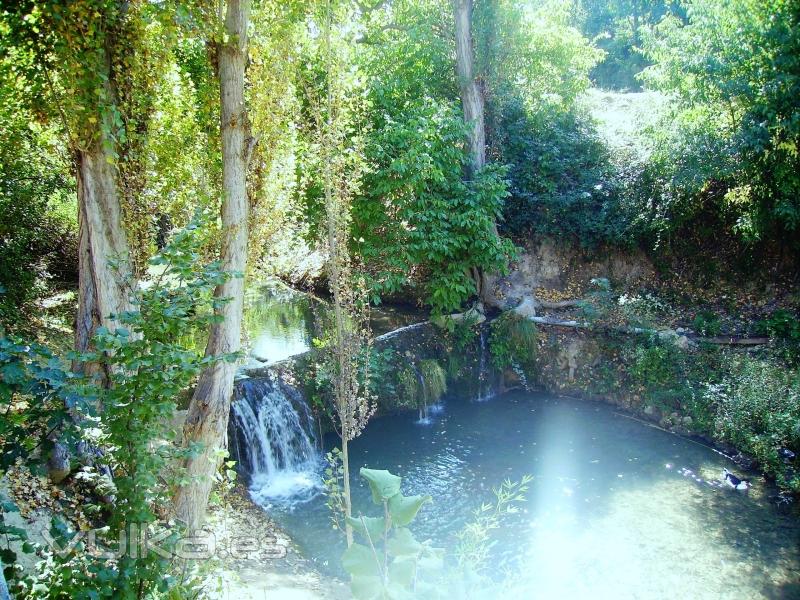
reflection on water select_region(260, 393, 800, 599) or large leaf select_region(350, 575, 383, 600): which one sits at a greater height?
large leaf select_region(350, 575, 383, 600)

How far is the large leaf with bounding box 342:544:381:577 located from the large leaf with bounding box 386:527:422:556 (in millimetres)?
66

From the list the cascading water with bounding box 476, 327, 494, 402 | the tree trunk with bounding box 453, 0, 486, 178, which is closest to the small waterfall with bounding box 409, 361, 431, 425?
the cascading water with bounding box 476, 327, 494, 402

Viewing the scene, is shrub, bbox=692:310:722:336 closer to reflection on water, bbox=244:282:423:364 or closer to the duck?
the duck

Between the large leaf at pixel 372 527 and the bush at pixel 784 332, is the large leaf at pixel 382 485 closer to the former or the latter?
the large leaf at pixel 372 527

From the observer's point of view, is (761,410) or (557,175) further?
(557,175)

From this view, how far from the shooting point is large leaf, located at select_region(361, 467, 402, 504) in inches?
74.0

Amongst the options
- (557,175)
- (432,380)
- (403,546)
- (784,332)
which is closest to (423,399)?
(432,380)

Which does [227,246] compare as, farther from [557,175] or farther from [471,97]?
[557,175]

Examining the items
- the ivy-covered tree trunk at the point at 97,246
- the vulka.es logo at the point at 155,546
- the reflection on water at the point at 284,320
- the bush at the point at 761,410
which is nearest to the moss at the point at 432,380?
the reflection on water at the point at 284,320

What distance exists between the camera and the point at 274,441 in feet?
28.2

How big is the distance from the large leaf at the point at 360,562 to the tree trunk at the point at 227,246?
4.14 m

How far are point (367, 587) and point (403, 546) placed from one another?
17 centimetres

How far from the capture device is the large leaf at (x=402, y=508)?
1874 mm

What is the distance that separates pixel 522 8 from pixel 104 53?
9.00m
